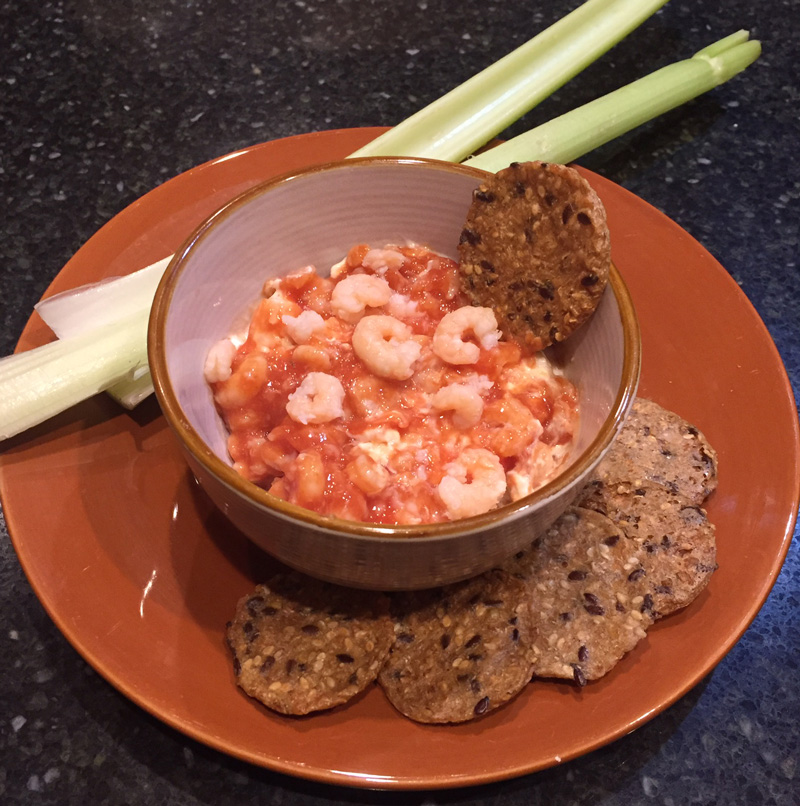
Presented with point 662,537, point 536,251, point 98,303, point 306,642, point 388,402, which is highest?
point 98,303

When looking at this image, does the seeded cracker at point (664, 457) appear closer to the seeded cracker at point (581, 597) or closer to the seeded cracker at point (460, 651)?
the seeded cracker at point (581, 597)

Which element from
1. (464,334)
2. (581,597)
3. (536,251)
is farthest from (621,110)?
(581,597)

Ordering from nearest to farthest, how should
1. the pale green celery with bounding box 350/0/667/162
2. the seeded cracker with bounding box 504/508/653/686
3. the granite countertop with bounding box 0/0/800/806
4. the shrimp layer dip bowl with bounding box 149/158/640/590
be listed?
the shrimp layer dip bowl with bounding box 149/158/640/590 → the seeded cracker with bounding box 504/508/653/686 → the granite countertop with bounding box 0/0/800/806 → the pale green celery with bounding box 350/0/667/162

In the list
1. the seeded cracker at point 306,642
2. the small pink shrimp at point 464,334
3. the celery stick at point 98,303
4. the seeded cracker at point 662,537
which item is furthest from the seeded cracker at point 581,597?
the celery stick at point 98,303

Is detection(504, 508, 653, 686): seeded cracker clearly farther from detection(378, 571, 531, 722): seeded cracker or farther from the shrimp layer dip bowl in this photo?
the shrimp layer dip bowl

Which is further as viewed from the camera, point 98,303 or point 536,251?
point 98,303

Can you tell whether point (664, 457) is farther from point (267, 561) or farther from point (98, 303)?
point (98, 303)

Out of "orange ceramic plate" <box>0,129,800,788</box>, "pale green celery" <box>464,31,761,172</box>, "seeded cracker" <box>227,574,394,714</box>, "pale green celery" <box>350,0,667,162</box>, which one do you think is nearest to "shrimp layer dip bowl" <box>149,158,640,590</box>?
"seeded cracker" <box>227,574,394,714</box>
